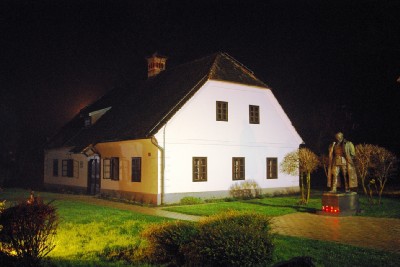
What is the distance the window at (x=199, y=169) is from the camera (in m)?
18.7

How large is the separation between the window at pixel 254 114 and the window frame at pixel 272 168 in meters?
2.30

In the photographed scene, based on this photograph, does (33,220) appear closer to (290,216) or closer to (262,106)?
(290,216)

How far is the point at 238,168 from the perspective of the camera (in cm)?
2053

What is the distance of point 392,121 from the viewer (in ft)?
85.6

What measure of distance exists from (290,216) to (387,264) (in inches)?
255

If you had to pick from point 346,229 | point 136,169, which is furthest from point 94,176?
point 346,229

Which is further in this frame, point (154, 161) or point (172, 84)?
point (172, 84)

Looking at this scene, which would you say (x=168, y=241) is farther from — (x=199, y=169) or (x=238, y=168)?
(x=238, y=168)

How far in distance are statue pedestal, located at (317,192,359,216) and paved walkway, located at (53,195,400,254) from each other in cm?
27

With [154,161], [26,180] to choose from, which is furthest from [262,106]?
[26,180]

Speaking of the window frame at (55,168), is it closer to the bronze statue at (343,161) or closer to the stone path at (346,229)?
the stone path at (346,229)

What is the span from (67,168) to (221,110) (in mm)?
12873

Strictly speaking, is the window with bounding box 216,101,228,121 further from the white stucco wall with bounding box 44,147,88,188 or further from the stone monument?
the white stucco wall with bounding box 44,147,88,188

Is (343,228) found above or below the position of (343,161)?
below
